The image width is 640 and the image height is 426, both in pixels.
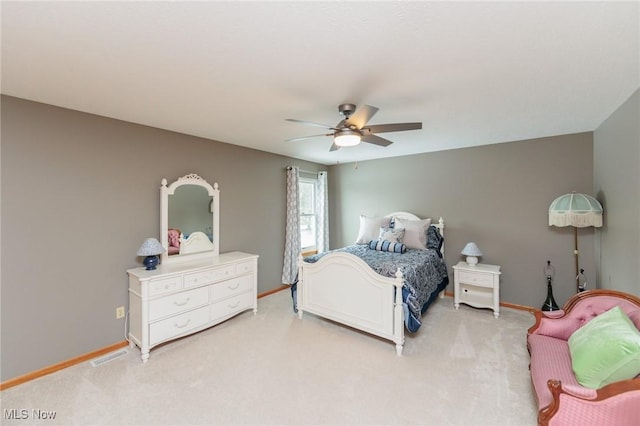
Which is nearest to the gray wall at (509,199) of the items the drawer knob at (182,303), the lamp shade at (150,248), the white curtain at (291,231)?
the white curtain at (291,231)

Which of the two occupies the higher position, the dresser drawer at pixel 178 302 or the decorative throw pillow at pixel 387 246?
the decorative throw pillow at pixel 387 246

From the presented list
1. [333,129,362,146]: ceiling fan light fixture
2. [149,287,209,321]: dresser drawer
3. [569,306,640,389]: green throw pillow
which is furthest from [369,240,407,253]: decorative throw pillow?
[149,287,209,321]: dresser drawer

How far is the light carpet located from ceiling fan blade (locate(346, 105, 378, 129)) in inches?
84.3

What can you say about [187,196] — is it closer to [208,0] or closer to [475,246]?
[208,0]

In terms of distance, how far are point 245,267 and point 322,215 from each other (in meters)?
2.17

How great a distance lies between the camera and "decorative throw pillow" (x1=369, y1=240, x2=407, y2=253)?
384 cm

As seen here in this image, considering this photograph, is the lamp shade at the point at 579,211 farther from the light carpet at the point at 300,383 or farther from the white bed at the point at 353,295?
the white bed at the point at 353,295

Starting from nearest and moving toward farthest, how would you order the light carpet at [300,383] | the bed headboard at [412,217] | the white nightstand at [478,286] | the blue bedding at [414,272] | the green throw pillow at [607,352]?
the green throw pillow at [607,352] < the light carpet at [300,383] < the blue bedding at [414,272] < the white nightstand at [478,286] < the bed headboard at [412,217]

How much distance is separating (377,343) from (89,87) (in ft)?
11.3

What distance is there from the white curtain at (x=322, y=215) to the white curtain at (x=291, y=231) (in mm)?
735

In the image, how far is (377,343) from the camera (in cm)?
287

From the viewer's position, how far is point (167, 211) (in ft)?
10.3

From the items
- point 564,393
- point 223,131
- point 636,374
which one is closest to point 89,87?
point 223,131

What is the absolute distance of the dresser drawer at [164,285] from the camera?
2625mm
